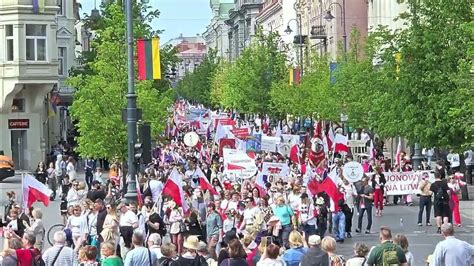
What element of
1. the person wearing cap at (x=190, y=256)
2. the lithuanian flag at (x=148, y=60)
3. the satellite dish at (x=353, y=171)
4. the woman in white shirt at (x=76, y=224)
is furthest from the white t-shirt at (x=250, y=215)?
the lithuanian flag at (x=148, y=60)

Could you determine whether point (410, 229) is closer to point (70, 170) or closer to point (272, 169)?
point (272, 169)

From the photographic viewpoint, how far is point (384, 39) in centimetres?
4084

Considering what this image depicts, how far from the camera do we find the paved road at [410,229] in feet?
88.8

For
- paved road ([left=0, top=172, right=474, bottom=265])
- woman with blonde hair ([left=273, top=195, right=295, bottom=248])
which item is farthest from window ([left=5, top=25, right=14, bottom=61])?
woman with blonde hair ([left=273, top=195, right=295, bottom=248])

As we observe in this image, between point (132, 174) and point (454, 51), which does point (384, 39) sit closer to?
point (454, 51)

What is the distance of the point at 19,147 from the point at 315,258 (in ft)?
→ 131

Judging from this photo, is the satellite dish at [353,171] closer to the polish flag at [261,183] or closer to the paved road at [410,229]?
the paved road at [410,229]

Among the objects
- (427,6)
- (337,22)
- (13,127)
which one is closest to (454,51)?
(427,6)

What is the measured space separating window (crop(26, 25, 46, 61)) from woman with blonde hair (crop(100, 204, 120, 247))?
31.9 meters

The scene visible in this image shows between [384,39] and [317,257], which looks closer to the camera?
[317,257]

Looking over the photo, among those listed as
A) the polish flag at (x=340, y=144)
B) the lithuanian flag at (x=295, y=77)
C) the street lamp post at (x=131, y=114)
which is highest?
the lithuanian flag at (x=295, y=77)

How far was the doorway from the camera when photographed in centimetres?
5478

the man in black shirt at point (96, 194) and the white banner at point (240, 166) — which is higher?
the white banner at point (240, 166)

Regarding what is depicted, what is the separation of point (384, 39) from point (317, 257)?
2514 centimetres
